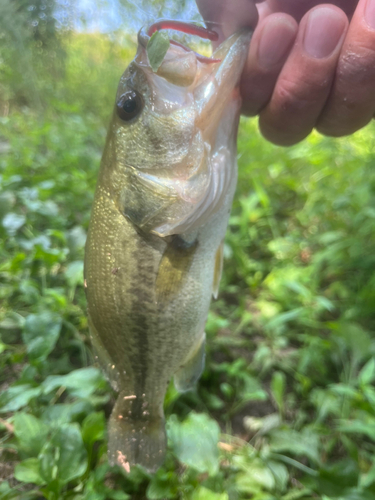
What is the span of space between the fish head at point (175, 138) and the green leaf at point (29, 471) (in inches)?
38.8

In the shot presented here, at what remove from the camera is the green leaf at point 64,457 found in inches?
43.8

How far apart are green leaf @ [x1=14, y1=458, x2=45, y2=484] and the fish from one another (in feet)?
0.96

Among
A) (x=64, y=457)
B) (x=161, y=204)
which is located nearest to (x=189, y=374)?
(x=64, y=457)

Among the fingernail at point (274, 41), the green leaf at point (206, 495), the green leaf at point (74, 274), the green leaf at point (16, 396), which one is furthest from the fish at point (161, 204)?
the green leaf at point (74, 274)

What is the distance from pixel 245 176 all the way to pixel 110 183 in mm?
2564

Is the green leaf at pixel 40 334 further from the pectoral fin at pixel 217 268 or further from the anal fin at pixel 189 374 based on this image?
the pectoral fin at pixel 217 268

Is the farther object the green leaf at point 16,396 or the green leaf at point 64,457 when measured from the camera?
the green leaf at point 16,396

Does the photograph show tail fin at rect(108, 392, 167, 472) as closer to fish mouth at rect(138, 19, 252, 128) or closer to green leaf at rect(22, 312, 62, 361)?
green leaf at rect(22, 312, 62, 361)

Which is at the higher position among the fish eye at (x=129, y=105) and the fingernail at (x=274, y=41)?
the fingernail at (x=274, y=41)

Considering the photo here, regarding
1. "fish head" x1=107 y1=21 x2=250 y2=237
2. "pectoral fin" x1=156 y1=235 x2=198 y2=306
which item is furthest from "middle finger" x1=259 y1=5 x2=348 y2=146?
"pectoral fin" x1=156 y1=235 x2=198 y2=306

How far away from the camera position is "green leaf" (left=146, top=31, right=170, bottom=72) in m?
0.79

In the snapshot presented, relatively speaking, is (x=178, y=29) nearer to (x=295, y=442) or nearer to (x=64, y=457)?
(x=64, y=457)

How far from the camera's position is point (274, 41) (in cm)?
104

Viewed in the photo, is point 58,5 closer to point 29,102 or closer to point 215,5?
point 215,5
